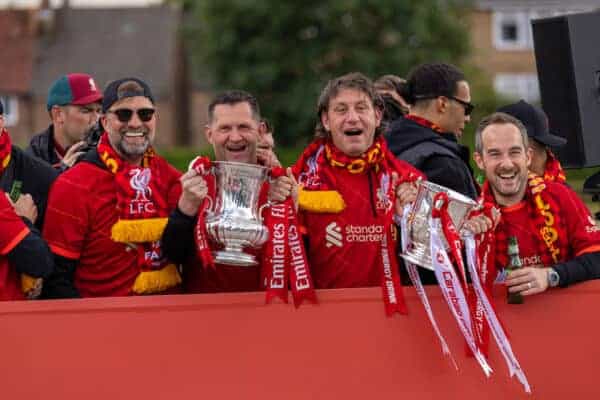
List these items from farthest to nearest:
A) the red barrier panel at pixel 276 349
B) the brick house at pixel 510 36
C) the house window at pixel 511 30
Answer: the house window at pixel 511 30 < the brick house at pixel 510 36 < the red barrier panel at pixel 276 349

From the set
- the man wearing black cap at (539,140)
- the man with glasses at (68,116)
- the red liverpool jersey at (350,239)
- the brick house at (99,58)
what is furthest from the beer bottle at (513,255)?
the brick house at (99,58)

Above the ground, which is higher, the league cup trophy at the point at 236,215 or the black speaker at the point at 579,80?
the black speaker at the point at 579,80

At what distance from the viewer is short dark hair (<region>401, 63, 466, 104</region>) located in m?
6.03

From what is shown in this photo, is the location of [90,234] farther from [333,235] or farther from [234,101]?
[333,235]

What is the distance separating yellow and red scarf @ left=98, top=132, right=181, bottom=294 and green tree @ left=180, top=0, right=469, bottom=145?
103ft

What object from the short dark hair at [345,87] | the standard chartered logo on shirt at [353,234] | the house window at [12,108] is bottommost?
the standard chartered logo on shirt at [353,234]

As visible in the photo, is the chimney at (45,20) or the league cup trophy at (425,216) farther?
the chimney at (45,20)

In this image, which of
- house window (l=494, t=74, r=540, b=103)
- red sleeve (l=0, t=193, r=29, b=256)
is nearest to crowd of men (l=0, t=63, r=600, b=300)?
red sleeve (l=0, t=193, r=29, b=256)

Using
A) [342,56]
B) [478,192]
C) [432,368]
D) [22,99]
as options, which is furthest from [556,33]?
[22,99]

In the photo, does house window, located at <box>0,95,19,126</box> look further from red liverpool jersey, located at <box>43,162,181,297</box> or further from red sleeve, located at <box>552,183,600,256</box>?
red sleeve, located at <box>552,183,600,256</box>

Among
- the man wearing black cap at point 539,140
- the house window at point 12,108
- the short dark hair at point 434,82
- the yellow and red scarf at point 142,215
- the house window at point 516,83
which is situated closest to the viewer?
the yellow and red scarf at point 142,215

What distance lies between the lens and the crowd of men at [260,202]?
482 centimetres

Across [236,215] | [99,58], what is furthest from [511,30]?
[236,215]

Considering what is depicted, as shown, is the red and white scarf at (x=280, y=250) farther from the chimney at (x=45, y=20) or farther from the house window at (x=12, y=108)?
the chimney at (x=45, y=20)
